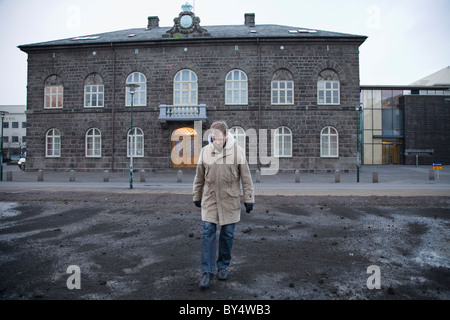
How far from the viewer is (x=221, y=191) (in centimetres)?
381

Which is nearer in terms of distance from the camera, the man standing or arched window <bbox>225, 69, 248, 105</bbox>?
the man standing

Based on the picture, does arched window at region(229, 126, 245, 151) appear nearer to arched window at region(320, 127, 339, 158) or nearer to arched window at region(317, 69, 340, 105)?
arched window at region(320, 127, 339, 158)

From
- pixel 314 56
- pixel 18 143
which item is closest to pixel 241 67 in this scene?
pixel 314 56

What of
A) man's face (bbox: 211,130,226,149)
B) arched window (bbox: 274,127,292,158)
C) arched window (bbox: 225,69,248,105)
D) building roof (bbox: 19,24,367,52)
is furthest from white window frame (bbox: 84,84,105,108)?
man's face (bbox: 211,130,226,149)

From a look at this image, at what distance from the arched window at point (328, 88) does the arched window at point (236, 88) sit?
6029 millimetres

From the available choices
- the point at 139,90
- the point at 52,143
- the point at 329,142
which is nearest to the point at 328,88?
the point at 329,142

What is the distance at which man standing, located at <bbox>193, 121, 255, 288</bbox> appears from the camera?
3.77 meters

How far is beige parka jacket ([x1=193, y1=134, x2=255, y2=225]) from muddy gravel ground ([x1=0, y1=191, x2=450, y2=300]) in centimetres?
84

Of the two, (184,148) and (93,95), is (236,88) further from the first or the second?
(93,95)

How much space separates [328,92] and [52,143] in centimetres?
2393

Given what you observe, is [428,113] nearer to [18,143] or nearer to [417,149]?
[417,149]

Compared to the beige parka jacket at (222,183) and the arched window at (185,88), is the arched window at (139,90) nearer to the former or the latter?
the arched window at (185,88)

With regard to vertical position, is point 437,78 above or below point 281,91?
above

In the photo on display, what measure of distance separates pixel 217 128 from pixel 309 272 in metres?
2.33
